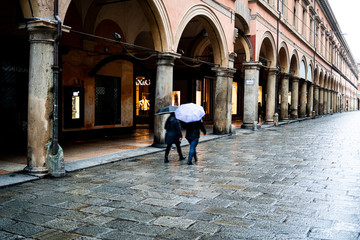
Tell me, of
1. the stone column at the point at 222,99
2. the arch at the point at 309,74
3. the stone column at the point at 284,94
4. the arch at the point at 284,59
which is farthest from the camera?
the arch at the point at 309,74

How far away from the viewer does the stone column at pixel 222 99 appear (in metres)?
14.3

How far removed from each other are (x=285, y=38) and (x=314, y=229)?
2108 centimetres

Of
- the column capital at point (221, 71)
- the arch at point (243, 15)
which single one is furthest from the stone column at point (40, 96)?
the arch at point (243, 15)

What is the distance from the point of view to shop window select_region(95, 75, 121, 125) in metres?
13.4

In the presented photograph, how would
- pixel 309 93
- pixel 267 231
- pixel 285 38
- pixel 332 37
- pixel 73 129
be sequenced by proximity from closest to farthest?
pixel 267 231
pixel 73 129
pixel 285 38
pixel 309 93
pixel 332 37

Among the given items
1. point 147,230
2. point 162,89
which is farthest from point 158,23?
point 147,230

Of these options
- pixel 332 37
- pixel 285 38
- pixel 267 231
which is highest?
pixel 332 37

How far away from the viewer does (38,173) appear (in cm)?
651

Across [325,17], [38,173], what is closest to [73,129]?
[38,173]

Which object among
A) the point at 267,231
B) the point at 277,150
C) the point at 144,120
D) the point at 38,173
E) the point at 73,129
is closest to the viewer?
the point at 267,231

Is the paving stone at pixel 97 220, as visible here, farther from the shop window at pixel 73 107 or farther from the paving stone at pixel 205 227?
the shop window at pixel 73 107

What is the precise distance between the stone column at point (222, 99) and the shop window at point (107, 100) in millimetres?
Answer: 4048

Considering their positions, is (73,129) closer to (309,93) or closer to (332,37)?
(309,93)

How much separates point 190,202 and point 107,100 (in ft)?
31.1
